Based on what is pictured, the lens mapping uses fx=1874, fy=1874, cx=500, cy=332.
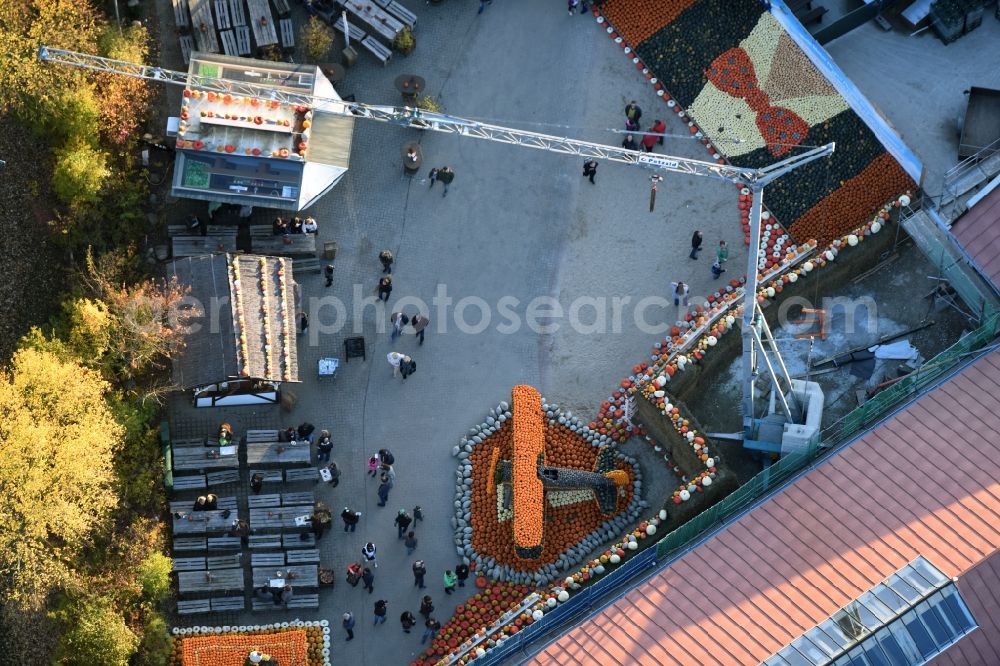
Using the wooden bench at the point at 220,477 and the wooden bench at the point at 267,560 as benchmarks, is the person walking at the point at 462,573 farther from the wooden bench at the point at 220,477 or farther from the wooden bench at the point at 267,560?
the wooden bench at the point at 220,477

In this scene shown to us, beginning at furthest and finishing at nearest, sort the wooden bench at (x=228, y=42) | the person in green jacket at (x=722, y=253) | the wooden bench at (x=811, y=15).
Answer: the wooden bench at (x=811, y=15), the wooden bench at (x=228, y=42), the person in green jacket at (x=722, y=253)

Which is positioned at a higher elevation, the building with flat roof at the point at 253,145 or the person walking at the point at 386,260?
the building with flat roof at the point at 253,145

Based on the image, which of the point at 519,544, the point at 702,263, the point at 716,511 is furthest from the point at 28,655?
the point at 702,263

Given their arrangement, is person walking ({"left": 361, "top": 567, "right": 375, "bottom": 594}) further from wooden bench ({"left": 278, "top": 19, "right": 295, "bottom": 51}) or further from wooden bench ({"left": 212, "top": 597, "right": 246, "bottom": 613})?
wooden bench ({"left": 278, "top": 19, "right": 295, "bottom": 51})

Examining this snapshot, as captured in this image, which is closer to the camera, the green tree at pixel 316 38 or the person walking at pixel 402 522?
the person walking at pixel 402 522

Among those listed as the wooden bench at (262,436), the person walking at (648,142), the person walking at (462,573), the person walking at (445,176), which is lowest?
the person walking at (462,573)

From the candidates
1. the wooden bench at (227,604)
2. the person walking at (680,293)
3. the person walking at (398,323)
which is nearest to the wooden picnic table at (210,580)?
the wooden bench at (227,604)

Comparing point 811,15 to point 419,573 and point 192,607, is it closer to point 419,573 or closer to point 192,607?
point 419,573
